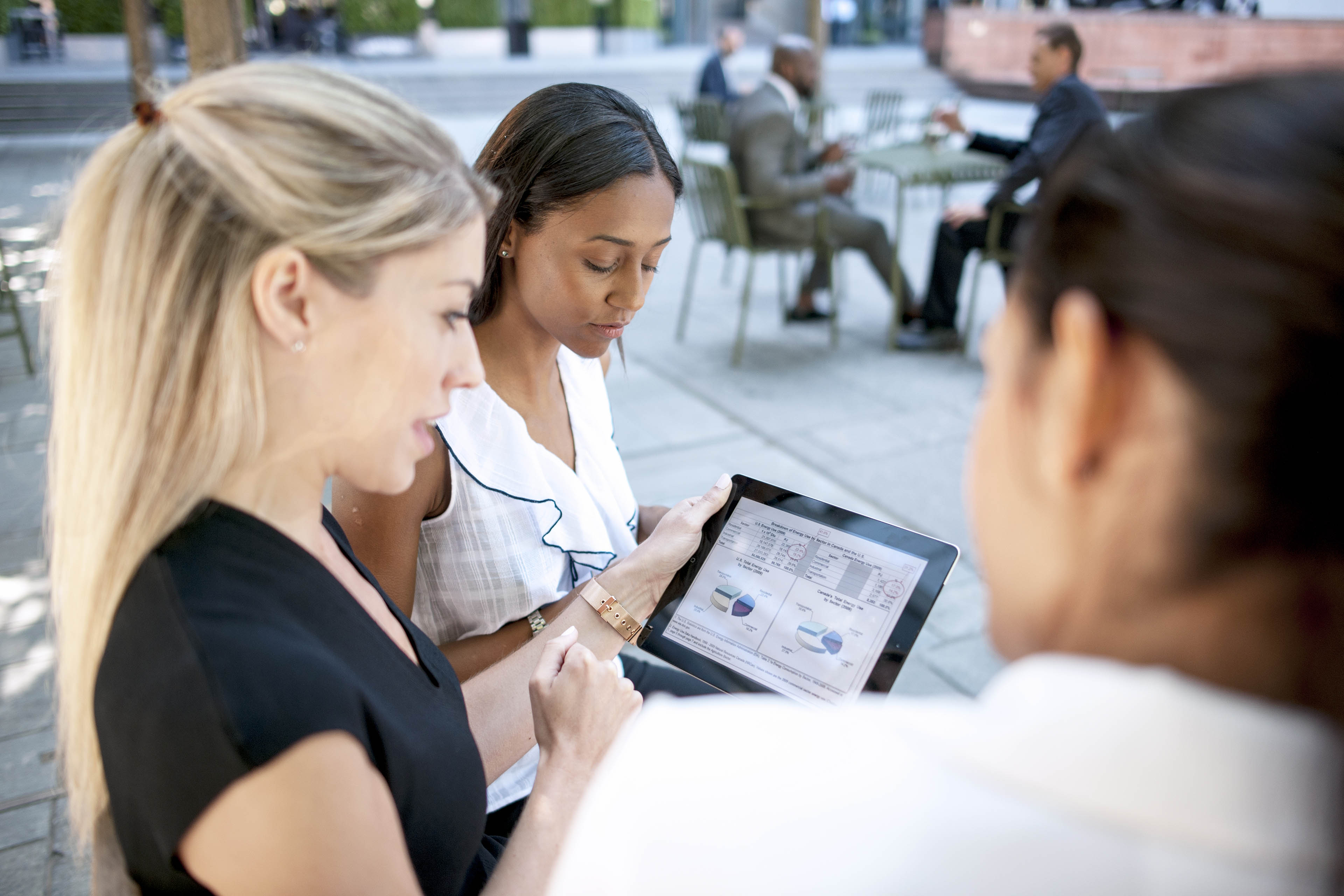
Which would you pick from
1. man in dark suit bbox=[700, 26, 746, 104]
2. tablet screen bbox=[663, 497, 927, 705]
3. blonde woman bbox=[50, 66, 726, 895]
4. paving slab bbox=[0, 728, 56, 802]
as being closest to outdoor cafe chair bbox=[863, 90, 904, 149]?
man in dark suit bbox=[700, 26, 746, 104]

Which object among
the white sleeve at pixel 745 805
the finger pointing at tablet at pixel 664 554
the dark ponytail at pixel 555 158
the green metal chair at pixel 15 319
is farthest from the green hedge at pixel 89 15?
the white sleeve at pixel 745 805

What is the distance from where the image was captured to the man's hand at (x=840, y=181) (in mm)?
6246

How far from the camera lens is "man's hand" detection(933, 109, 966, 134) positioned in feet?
21.3

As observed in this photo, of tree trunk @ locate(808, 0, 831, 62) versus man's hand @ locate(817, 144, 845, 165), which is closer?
man's hand @ locate(817, 144, 845, 165)

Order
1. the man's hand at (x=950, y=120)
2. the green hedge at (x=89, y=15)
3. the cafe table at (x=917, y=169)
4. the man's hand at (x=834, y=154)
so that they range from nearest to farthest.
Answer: the cafe table at (x=917, y=169) → the man's hand at (x=950, y=120) → the man's hand at (x=834, y=154) → the green hedge at (x=89, y=15)

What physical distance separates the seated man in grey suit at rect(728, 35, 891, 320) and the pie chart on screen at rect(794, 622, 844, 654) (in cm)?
492

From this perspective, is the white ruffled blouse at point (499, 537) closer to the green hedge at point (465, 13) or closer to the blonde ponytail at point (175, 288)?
the blonde ponytail at point (175, 288)

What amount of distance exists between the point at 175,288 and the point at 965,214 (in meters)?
5.91

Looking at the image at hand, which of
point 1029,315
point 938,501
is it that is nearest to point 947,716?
point 1029,315

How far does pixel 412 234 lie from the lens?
1.01m

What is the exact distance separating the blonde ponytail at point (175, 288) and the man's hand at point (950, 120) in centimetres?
619

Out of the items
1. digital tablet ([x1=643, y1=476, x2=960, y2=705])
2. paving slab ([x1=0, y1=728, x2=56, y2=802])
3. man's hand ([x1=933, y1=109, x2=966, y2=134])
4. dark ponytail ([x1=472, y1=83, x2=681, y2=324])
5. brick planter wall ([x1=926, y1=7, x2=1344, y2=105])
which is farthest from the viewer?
brick planter wall ([x1=926, y1=7, x2=1344, y2=105])

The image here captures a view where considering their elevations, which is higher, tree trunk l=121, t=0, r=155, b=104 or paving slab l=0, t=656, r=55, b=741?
tree trunk l=121, t=0, r=155, b=104

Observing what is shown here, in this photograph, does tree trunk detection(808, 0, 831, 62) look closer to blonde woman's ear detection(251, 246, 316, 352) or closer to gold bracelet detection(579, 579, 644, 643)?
gold bracelet detection(579, 579, 644, 643)
